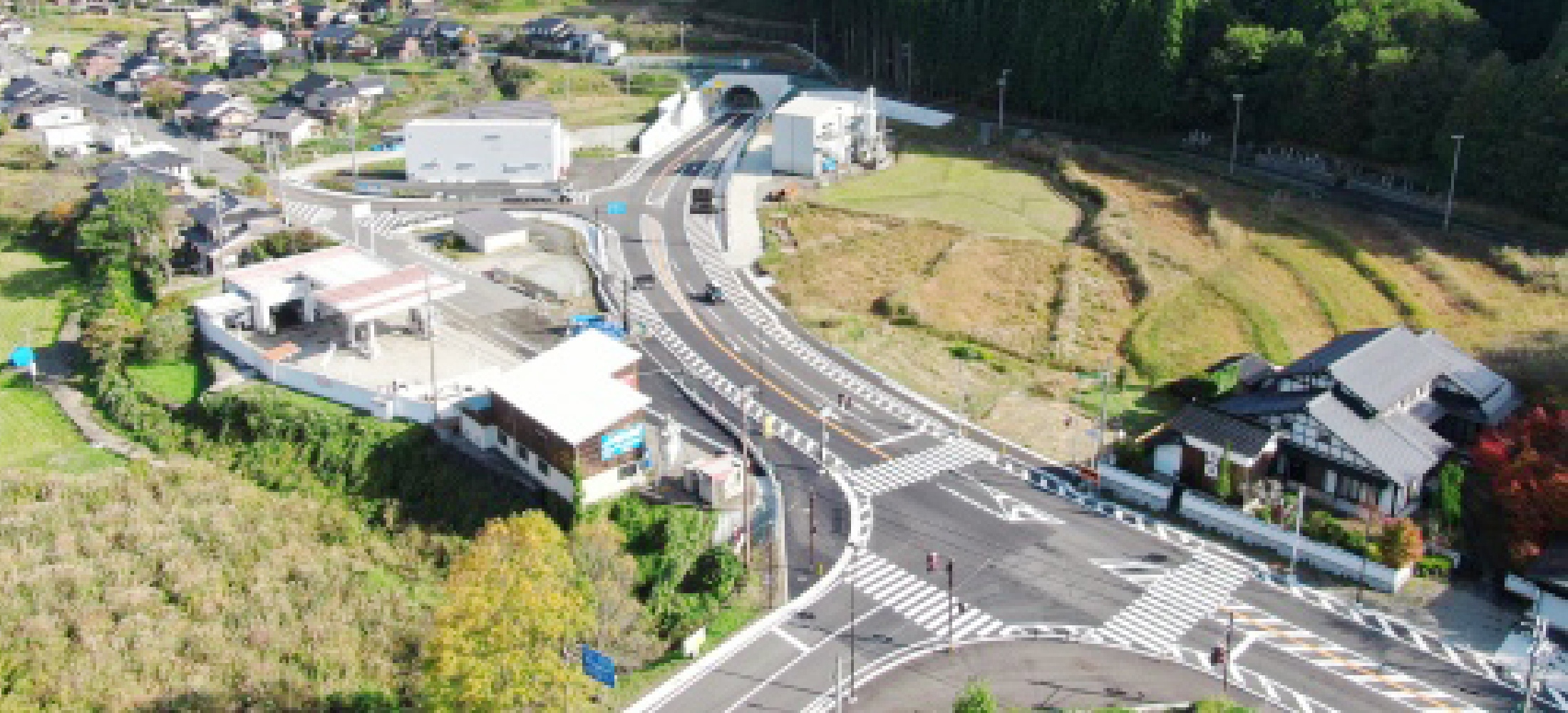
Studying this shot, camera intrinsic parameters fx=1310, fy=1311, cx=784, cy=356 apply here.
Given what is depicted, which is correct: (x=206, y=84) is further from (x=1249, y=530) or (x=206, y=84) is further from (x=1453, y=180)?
(x=1249, y=530)

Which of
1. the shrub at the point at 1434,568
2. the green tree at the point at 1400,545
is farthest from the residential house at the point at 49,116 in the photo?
the shrub at the point at 1434,568

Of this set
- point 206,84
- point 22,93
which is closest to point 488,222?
point 206,84

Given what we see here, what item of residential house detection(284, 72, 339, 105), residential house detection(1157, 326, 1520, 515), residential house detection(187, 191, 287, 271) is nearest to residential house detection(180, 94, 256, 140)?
residential house detection(284, 72, 339, 105)

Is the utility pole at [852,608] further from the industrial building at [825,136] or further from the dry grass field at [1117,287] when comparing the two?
the industrial building at [825,136]

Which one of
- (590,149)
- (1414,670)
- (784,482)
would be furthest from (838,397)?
(590,149)

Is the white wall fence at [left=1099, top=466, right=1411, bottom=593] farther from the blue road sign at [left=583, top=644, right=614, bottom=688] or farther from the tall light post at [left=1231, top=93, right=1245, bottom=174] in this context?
the tall light post at [left=1231, top=93, right=1245, bottom=174]

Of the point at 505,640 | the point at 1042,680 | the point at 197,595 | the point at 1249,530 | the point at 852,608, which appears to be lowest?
the point at 197,595

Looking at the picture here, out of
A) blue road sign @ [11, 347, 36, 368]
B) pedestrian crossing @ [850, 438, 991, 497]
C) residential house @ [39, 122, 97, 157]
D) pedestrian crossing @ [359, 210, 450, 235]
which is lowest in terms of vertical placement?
pedestrian crossing @ [850, 438, 991, 497]
